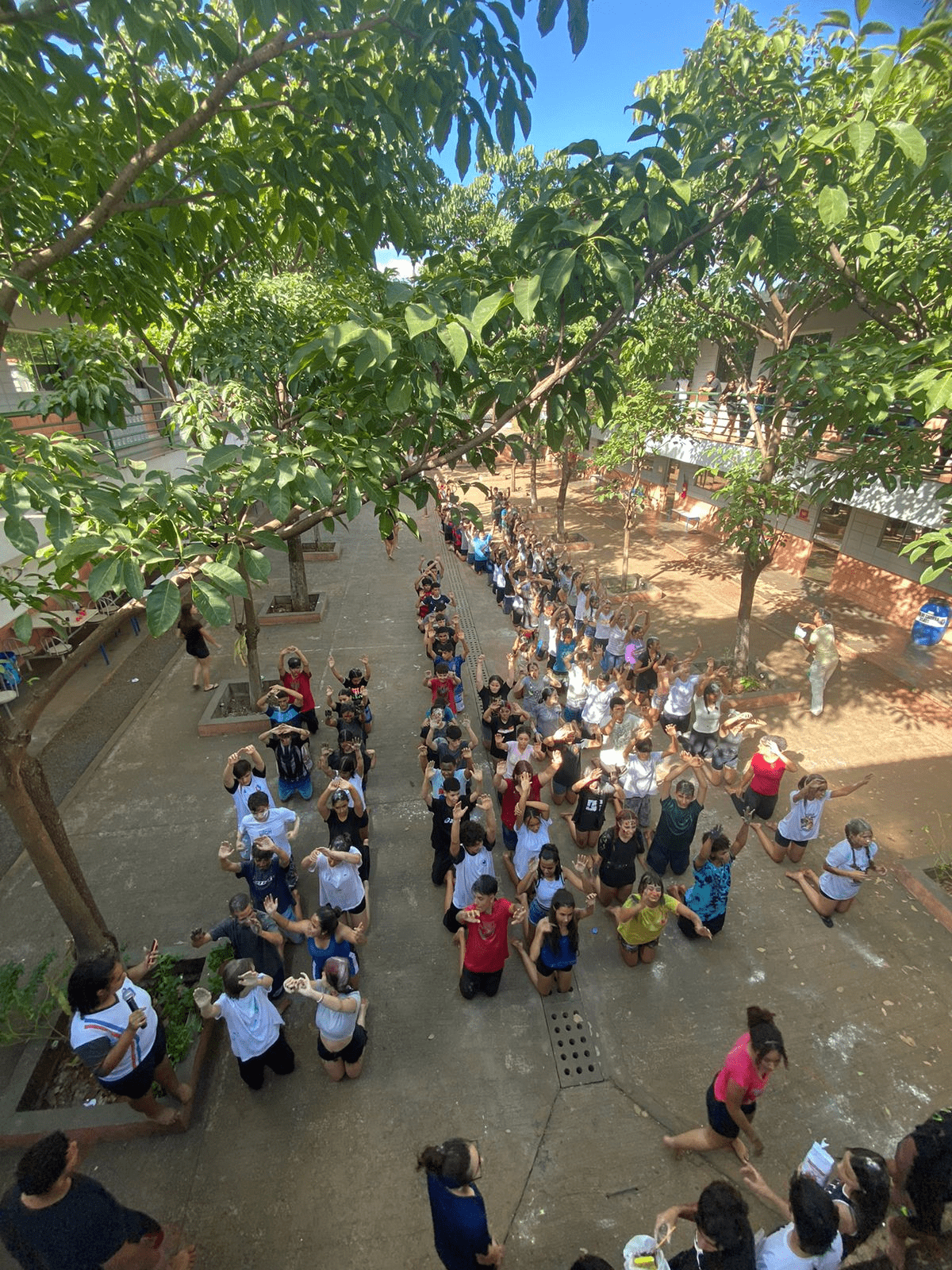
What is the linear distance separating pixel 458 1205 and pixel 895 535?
46.9 feet

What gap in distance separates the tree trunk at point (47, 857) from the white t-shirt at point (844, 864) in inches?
245

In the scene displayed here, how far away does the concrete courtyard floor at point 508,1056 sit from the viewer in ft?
11.9

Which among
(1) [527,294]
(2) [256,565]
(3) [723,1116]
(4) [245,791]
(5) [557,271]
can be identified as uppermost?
(5) [557,271]

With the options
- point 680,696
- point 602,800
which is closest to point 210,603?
point 602,800

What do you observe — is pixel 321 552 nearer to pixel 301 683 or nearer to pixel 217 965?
pixel 301 683

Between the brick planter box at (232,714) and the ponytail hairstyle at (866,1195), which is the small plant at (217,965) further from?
the brick planter box at (232,714)

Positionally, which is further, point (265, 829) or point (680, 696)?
point (680, 696)

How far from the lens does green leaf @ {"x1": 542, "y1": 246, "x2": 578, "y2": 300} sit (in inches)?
101

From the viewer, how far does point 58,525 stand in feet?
8.19

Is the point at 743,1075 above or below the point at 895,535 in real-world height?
below

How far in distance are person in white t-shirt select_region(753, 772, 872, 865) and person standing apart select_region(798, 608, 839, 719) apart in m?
3.01

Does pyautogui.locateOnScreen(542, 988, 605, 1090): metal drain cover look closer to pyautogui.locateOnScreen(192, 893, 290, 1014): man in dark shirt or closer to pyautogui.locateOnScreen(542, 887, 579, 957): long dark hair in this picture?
pyautogui.locateOnScreen(542, 887, 579, 957): long dark hair

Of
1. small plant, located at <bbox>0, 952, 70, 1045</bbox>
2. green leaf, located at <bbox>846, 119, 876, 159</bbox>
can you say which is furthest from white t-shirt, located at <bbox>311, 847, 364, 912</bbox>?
green leaf, located at <bbox>846, 119, 876, 159</bbox>

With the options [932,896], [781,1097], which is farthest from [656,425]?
[781,1097]
